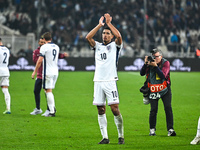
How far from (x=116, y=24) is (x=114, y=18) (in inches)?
45.2

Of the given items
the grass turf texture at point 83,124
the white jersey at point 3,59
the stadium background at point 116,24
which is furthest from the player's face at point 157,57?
the stadium background at point 116,24

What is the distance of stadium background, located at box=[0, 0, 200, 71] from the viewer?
1291 inches

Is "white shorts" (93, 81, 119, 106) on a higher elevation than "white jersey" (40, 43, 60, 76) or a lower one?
lower

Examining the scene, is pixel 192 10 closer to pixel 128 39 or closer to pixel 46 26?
pixel 128 39

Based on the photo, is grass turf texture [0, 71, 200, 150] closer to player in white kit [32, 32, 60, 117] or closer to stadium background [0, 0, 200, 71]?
player in white kit [32, 32, 60, 117]

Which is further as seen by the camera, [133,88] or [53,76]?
[133,88]

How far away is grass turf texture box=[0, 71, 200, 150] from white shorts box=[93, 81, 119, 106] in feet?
2.51

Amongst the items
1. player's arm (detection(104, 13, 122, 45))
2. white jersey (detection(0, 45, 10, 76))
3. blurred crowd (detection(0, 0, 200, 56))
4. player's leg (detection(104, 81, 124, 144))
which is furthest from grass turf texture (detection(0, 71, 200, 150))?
blurred crowd (detection(0, 0, 200, 56))

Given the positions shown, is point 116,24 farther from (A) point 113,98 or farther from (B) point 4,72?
(A) point 113,98

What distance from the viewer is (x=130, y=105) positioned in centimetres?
1475

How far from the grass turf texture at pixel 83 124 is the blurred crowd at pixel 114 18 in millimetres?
17468

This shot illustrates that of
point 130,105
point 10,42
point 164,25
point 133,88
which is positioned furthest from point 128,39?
point 130,105

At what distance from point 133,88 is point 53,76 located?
939cm

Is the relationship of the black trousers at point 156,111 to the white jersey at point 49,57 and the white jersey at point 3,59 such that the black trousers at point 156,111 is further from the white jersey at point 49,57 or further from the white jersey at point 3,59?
the white jersey at point 3,59
